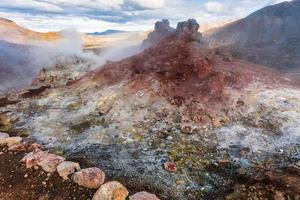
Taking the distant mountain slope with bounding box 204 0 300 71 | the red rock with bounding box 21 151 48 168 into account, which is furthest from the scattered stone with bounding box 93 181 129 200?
the distant mountain slope with bounding box 204 0 300 71

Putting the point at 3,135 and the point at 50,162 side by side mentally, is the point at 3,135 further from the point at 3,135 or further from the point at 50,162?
the point at 50,162

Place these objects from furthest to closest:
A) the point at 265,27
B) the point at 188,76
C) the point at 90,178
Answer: the point at 265,27 → the point at 188,76 → the point at 90,178

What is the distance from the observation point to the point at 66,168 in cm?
1007

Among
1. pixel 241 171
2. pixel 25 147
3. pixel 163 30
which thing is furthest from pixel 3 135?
pixel 163 30

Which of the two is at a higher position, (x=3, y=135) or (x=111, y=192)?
(x=111, y=192)

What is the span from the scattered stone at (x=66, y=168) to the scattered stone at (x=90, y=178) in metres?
0.34

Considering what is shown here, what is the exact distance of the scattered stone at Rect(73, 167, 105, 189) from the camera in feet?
31.0

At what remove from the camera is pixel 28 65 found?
30.0 meters

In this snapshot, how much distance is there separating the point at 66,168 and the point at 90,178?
3.08 feet

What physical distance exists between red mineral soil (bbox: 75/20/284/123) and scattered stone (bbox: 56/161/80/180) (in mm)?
4826

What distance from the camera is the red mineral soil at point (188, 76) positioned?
45.7ft

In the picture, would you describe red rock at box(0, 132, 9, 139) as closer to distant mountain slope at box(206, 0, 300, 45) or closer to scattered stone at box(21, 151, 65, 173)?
scattered stone at box(21, 151, 65, 173)

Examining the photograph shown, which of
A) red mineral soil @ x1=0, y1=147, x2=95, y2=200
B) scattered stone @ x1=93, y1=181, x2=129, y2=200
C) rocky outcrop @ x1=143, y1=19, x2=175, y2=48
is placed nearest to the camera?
scattered stone @ x1=93, y1=181, x2=129, y2=200

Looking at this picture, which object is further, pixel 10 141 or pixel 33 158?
pixel 10 141
